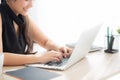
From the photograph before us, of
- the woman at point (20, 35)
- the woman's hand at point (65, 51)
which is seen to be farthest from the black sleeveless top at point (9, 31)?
the woman's hand at point (65, 51)

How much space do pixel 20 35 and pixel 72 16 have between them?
0.97 meters

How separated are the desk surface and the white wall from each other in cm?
78

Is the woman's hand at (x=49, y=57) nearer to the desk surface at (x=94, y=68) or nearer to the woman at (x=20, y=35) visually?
the woman at (x=20, y=35)

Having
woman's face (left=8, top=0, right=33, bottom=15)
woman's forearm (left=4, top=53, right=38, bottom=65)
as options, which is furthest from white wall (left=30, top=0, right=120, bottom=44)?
woman's forearm (left=4, top=53, right=38, bottom=65)

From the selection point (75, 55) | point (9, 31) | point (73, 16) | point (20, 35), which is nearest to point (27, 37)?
point (20, 35)

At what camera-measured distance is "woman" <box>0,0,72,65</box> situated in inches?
55.5

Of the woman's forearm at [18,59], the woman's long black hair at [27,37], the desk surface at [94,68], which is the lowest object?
the desk surface at [94,68]

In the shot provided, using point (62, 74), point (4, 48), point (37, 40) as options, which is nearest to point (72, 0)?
point (37, 40)

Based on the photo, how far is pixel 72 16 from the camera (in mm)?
2625

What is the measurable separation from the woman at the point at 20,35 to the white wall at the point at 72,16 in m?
0.71

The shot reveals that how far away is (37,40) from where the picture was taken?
1.97 m

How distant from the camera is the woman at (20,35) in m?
1.41

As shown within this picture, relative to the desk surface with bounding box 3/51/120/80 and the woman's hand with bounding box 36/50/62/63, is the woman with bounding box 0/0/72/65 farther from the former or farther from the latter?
the desk surface with bounding box 3/51/120/80

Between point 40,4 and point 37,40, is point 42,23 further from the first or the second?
point 37,40
